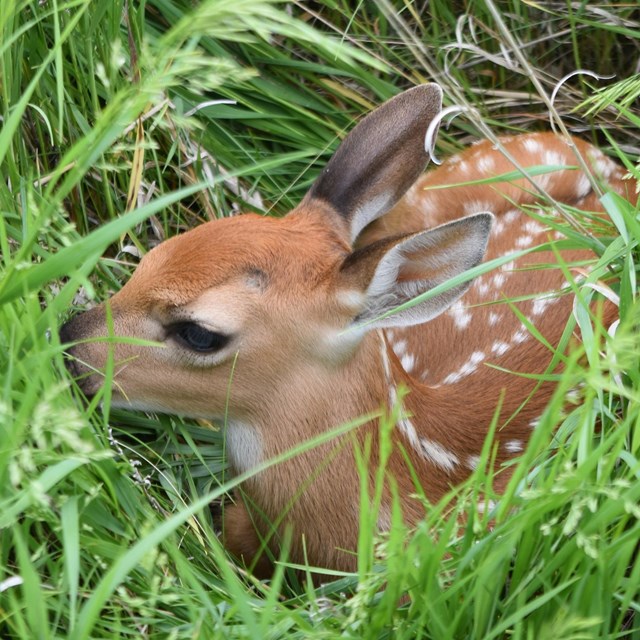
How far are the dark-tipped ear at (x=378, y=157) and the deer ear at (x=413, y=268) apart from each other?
39 centimetres

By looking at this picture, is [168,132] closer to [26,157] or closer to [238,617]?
[26,157]

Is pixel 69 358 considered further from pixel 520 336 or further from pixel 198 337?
pixel 520 336

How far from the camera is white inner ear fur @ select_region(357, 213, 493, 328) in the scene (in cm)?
235

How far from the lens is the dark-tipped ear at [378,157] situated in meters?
2.86

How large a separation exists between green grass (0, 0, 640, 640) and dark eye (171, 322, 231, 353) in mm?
227

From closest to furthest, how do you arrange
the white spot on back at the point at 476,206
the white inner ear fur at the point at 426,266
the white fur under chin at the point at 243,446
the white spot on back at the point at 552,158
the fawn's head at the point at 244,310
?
the white inner ear fur at the point at 426,266 → the fawn's head at the point at 244,310 → the white fur under chin at the point at 243,446 → the white spot on back at the point at 552,158 → the white spot on back at the point at 476,206

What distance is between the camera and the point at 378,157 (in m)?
2.86

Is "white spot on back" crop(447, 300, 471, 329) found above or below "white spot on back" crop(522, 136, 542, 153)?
below

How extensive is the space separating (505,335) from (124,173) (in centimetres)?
118

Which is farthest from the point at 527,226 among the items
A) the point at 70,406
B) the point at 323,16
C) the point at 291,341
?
the point at 70,406

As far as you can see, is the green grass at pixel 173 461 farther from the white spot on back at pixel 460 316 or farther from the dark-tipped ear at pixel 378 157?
the white spot on back at pixel 460 316

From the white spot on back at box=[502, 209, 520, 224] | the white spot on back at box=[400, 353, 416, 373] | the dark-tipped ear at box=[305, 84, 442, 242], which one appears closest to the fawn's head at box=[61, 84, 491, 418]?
the dark-tipped ear at box=[305, 84, 442, 242]

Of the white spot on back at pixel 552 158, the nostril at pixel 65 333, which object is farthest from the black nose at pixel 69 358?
the white spot on back at pixel 552 158

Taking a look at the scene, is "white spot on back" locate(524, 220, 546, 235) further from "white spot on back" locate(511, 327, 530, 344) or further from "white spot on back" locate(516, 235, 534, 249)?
"white spot on back" locate(511, 327, 530, 344)
